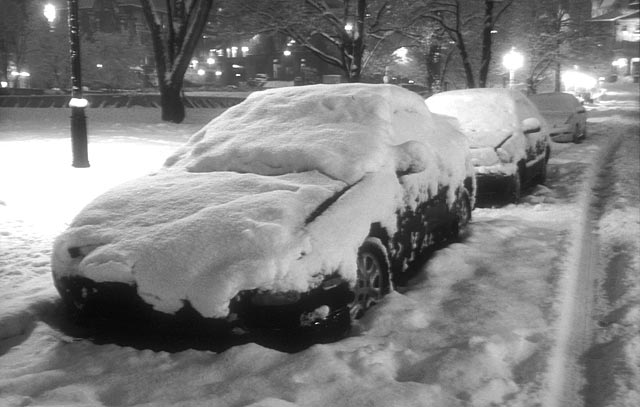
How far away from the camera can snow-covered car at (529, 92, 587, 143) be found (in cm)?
1870

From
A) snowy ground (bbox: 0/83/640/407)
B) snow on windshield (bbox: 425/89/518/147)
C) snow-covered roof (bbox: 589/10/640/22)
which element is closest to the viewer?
snowy ground (bbox: 0/83/640/407)

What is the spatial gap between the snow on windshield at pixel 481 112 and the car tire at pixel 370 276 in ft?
15.1

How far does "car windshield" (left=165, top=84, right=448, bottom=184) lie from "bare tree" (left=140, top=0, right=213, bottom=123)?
14.0 metres

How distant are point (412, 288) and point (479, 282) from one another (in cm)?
59

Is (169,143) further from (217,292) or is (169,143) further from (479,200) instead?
(217,292)

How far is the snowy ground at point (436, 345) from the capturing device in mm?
3740

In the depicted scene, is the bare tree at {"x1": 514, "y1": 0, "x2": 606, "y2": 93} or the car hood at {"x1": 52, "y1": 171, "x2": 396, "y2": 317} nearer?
the car hood at {"x1": 52, "y1": 171, "x2": 396, "y2": 317}

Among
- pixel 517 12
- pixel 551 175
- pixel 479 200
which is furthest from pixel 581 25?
pixel 479 200

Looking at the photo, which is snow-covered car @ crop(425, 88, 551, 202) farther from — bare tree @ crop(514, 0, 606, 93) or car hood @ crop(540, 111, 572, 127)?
bare tree @ crop(514, 0, 606, 93)

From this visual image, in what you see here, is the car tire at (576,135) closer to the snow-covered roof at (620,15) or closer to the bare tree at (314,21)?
the bare tree at (314,21)

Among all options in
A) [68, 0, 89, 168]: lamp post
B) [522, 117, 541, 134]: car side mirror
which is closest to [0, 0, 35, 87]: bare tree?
[68, 0, 89, 168]: lamp post

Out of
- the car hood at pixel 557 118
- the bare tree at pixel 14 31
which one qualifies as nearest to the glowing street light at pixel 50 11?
the car hood at pixel 557 118

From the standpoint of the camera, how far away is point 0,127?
19.2m

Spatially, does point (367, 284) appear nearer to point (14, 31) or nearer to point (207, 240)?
point (207, 240)
